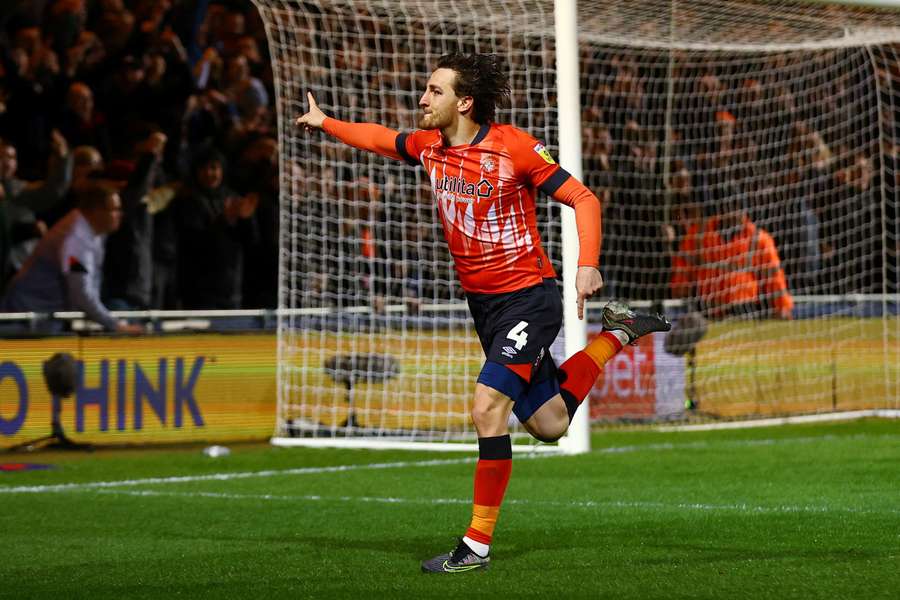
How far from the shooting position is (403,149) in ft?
21.4

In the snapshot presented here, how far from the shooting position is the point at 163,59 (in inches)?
599

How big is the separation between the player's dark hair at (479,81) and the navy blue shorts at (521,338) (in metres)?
0.74

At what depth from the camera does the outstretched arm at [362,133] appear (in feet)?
21.7

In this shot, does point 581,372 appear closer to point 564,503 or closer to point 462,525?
point 462,525

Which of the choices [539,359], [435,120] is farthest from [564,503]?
[435,120]

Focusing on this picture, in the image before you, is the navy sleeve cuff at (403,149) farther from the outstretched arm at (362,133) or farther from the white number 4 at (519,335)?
the white number 4 at (519,335)

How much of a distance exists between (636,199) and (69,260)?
19.4 ft

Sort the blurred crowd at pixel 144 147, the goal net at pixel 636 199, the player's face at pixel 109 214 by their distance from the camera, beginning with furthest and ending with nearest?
the blurred crowd at pixel 144 147 < the player's face at pixel 109 214 < the goal net at pixel 636 199

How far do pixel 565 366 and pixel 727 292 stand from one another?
810cm

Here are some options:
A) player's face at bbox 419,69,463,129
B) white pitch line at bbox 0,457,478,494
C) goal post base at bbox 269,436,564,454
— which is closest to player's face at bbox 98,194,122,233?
goal post base at bbox 269,436,564,454

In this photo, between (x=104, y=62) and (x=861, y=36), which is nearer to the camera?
(x=861, y=36)

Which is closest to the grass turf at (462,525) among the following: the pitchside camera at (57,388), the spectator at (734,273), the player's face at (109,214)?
the pitchside camera at (57,388)

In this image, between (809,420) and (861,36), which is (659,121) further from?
(809,420)

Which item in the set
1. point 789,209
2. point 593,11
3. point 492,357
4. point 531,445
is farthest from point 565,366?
point 789,209
